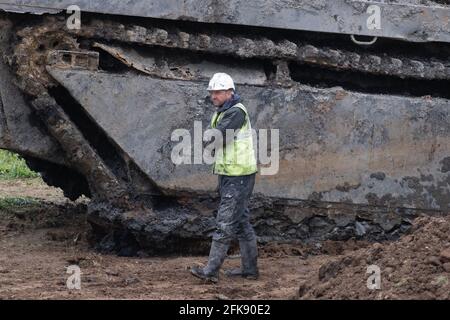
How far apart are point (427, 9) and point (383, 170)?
1226 mm

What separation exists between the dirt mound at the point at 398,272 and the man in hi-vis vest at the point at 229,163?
33.6 inches

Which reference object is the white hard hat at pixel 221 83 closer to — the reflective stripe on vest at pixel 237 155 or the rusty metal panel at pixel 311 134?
the reflective stripe on vest at pixel 237 155

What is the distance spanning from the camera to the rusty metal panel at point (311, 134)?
7379 mm

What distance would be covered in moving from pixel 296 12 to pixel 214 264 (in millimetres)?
2031

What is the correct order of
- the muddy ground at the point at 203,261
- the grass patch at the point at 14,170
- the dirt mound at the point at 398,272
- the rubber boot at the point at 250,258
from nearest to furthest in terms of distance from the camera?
the dirt mound at the point at 398,272 → the muddy ground at the point at 203,261 → the rubber boot at the point at 250,258 → the grass patch at the point at 14,170

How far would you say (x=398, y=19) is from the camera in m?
7.72

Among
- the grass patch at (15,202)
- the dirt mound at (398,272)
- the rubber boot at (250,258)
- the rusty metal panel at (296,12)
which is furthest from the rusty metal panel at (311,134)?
the grass patch at (15,202)

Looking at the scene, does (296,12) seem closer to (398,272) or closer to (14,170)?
(398,272)

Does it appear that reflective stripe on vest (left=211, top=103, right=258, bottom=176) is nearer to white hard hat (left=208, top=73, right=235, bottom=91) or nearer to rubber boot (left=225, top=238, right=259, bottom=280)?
white hard hat (left=208, top=73, right=235, bottom=91)

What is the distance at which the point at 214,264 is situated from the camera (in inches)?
261

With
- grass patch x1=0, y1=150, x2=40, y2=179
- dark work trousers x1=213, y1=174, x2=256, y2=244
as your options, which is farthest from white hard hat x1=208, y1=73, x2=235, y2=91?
grass patch x1=0, y1=150, x2=40, y2=179

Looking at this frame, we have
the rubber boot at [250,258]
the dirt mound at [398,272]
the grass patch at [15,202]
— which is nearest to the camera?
the dirt mound at [398,272]
